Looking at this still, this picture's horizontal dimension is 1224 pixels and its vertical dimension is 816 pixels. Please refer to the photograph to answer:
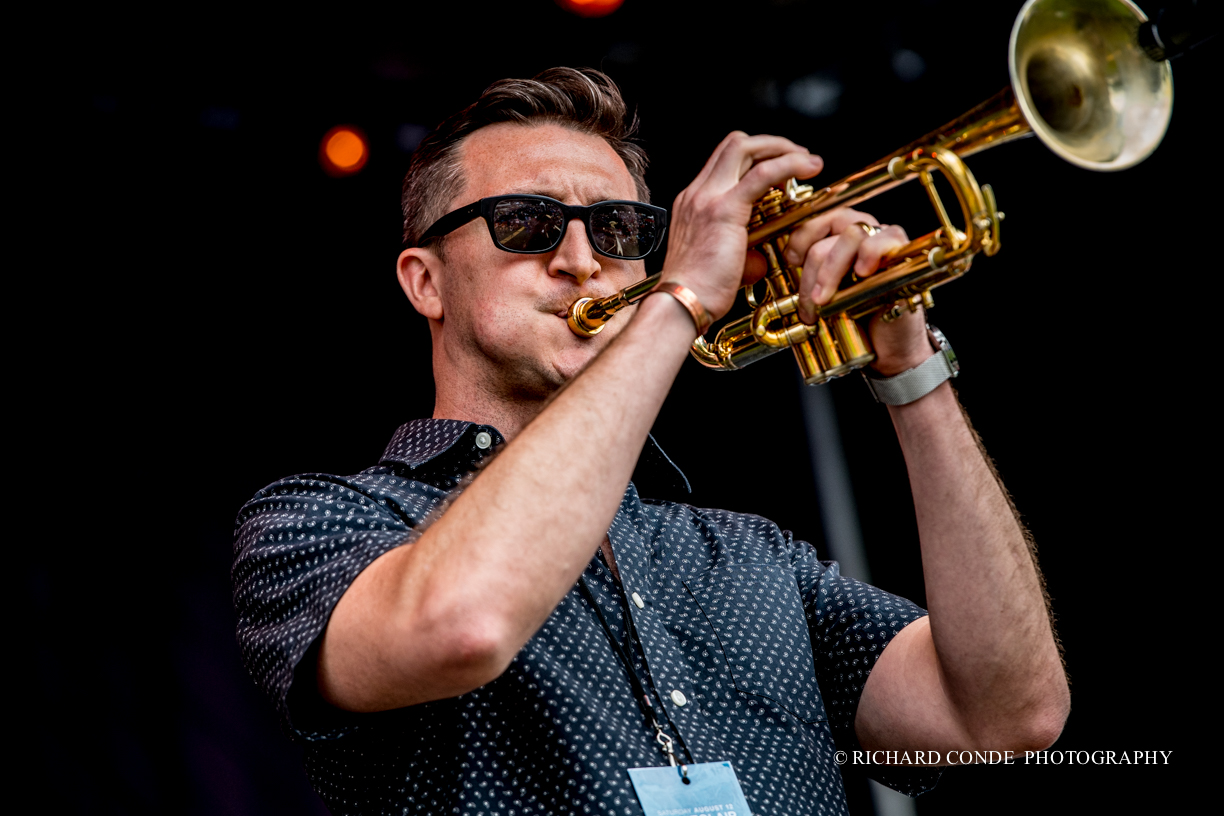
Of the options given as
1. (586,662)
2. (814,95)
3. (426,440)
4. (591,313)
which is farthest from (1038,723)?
(814,95)

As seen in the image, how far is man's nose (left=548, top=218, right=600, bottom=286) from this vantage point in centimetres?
215

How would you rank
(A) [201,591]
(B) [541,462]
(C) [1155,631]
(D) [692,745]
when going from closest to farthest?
(B) [541,462]
(D) [692,745]
(C) [1155,631]
(A) [201,591]

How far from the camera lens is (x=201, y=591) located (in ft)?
12.7

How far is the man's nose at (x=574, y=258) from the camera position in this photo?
2.15 m

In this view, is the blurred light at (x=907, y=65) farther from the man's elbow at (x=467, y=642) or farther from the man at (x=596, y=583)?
the man's elbow at (x=467, y=642)

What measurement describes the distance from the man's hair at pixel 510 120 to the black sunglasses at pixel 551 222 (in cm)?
28

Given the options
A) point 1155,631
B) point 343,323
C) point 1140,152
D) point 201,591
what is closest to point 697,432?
point 343,323

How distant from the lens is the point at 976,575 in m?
1.73

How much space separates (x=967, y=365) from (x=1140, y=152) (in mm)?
2105

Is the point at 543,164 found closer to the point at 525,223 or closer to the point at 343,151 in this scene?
the point at 525,223

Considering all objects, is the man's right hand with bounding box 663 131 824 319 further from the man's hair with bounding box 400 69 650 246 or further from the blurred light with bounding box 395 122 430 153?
the blurred light with bounding box 395 122 430 153

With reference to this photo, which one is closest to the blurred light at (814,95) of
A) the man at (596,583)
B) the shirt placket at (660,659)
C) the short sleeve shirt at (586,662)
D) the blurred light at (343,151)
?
the man at (596,583)

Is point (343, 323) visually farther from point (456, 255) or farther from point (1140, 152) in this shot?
point (1140, 152)

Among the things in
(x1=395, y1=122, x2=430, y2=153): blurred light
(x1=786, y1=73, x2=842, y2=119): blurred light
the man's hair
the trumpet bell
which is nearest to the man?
the man's hair
